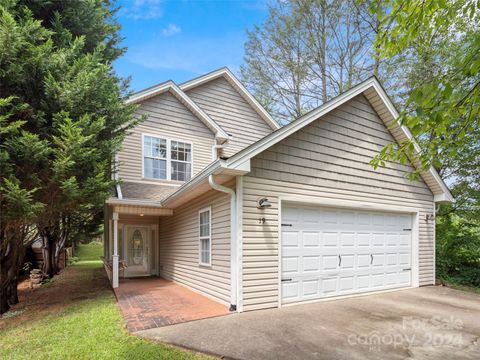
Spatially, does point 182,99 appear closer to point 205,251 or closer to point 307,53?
point 205,251

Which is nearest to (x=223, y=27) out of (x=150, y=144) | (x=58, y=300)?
(x=150, y=144)

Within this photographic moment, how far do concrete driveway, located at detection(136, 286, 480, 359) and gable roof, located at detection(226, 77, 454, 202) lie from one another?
284cm

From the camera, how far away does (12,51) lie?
5.93 metres

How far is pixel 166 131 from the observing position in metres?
11.2

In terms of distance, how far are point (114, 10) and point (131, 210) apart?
6574 mm

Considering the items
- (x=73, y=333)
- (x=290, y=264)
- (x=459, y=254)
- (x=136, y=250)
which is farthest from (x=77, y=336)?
(x=459, y=254)

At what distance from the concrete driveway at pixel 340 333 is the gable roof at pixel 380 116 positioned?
2.84 meters

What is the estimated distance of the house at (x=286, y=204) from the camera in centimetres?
632

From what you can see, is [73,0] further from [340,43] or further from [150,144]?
[340,43]

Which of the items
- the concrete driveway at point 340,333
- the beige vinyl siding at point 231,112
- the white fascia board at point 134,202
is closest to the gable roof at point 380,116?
the concrete driveway at point 340,333

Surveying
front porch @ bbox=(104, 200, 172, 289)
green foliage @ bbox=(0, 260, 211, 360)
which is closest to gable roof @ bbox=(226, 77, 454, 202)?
green foliage @ bbox=(0, 260, 211, 360)

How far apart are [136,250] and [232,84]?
788cm

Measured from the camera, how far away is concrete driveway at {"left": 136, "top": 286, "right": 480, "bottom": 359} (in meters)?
4.16

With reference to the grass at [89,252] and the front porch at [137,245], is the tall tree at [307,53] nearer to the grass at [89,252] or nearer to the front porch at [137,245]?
the front porch at [137,245]
